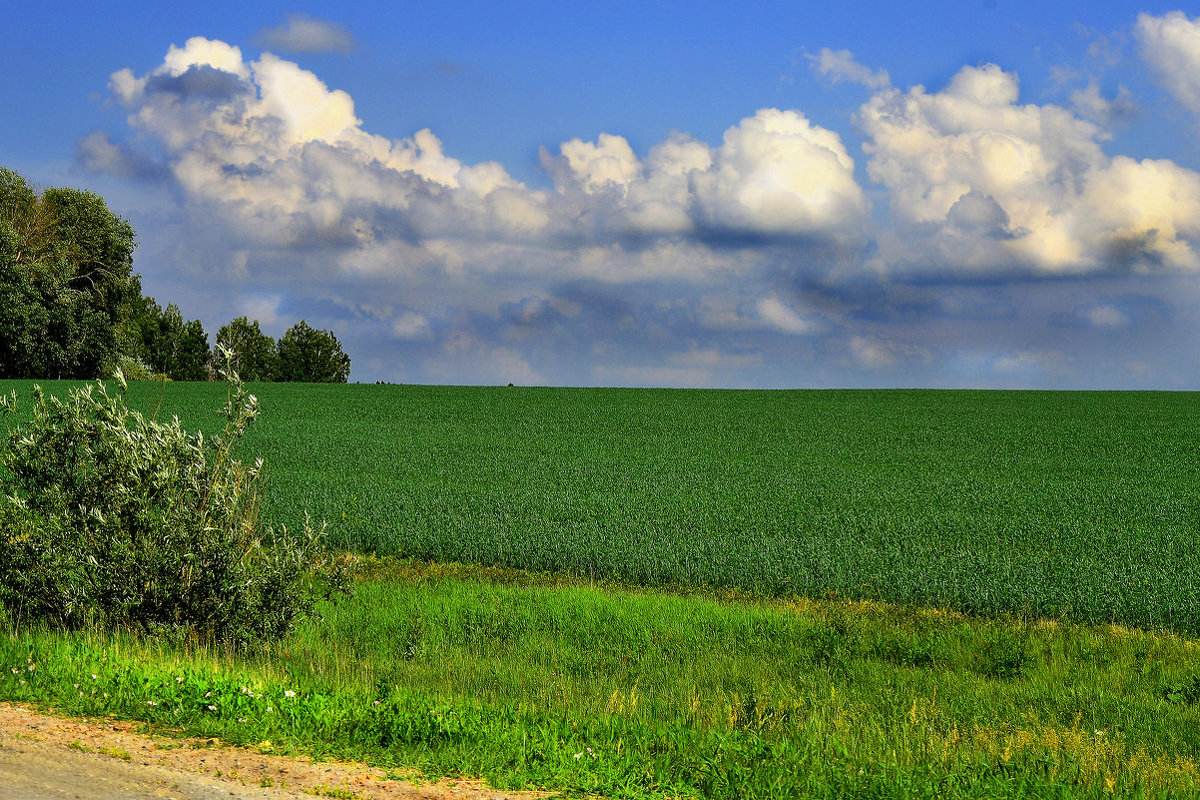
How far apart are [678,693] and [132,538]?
19.6 feet

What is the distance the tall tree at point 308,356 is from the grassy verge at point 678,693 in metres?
97.7

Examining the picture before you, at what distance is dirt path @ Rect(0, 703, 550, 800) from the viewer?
6180 millimetres

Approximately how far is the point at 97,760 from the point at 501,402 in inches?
1808

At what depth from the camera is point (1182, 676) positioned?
37.7ft

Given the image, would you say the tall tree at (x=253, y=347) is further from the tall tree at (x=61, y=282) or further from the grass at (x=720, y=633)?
the grass at (x=720, y=633)

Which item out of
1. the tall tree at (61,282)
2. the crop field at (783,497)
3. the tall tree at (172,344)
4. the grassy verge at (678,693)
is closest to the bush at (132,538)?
the grassy verge at (678,693)

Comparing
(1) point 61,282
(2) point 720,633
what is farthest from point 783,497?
(1) point 61,282

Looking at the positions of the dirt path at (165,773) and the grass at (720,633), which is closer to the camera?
the dirt path at (165,773)

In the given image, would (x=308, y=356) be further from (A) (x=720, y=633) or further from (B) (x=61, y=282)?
(A) (x=720, y=633)

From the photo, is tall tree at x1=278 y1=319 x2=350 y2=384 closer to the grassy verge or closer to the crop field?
the crop field

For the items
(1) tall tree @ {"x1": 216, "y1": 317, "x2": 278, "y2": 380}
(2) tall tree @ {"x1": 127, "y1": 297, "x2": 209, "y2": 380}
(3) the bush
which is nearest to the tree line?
(2) tall tree @ {"x1": 127, "y1": 297, "x2": 209, "y2": 380}

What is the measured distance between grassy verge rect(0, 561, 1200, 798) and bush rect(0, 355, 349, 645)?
42 cm

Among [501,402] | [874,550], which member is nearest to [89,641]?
[874,550]

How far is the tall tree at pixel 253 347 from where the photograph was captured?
4119 inches
